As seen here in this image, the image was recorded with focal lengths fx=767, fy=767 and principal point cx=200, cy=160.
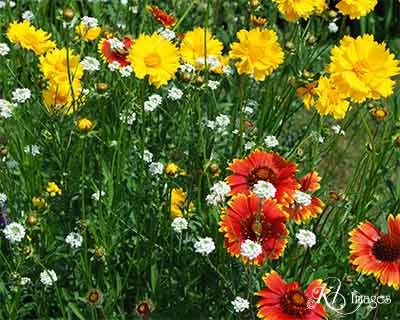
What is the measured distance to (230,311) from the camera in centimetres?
214

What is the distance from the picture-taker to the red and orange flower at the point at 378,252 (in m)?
1.88

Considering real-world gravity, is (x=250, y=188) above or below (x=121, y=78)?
below

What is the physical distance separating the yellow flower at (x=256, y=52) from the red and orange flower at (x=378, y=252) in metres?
0.54

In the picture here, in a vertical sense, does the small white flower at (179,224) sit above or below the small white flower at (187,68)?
below

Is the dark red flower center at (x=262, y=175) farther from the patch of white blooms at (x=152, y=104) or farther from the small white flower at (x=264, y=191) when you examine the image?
the patch of white blooms at (x=152, y=104)

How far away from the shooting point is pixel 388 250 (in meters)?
1.94

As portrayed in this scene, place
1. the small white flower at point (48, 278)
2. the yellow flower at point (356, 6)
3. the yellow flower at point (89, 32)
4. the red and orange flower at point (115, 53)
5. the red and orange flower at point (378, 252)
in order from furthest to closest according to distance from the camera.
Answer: the yellow flower at point (89, 32) < the red and orange flower at point (115, 53) < the yellow flower at point (356, 6) < the small white flower at point (48, 278) < the red and orange flower at point (378, 252)

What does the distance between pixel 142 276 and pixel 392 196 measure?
2.76 ft

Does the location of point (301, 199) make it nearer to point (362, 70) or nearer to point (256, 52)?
point (362, 70)

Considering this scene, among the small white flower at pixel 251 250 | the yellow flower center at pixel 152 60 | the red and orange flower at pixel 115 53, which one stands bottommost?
the small white flower at pixel 251 250

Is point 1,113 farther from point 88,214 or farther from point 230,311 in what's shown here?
point 230,311

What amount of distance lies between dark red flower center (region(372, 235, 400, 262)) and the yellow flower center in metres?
0.77

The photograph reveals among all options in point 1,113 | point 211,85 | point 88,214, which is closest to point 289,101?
point 211,85

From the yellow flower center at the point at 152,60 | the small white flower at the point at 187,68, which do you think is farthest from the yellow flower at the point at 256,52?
the yellow flower center at the point at 152,60
